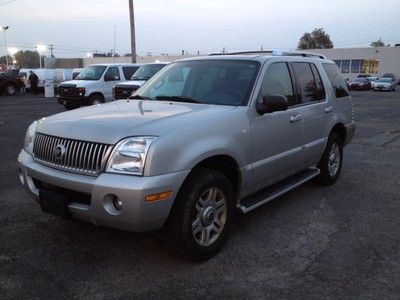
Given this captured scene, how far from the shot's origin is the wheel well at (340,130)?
6.28 metres

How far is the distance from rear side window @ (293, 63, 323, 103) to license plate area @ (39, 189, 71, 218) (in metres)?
3.06

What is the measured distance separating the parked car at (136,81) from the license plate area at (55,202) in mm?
10680

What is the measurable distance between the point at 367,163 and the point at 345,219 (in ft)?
10.8

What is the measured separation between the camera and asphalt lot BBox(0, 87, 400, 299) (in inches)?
133

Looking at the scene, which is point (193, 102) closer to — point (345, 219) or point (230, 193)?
point (230, 193)

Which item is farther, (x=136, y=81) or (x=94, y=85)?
(x=94, y=85)

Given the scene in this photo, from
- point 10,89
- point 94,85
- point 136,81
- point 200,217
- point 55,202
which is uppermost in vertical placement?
point 136,81

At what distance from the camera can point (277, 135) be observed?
184 inches

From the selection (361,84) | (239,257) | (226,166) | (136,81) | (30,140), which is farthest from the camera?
(361,84)

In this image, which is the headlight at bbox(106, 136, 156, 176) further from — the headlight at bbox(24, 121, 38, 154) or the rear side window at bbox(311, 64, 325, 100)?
the rear side window at bbox(311, 64, 325, 100)

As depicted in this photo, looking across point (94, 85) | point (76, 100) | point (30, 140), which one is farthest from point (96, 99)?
point (30, 140)

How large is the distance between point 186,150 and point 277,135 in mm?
1467

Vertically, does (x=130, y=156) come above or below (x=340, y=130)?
above

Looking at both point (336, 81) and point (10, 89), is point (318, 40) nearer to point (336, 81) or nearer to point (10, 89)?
point (10, 89)
